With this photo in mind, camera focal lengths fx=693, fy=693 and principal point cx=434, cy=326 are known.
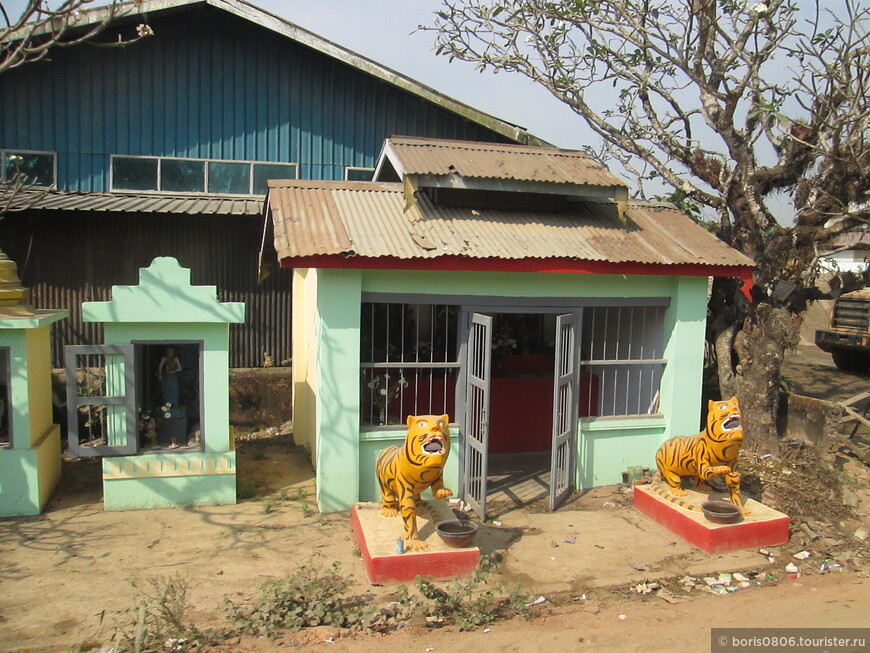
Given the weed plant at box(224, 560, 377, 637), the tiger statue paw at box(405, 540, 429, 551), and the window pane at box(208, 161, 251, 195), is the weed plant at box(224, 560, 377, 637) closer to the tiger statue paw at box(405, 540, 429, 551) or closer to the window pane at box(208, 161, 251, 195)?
the tiger statue paw at box(405, 540, 429, 551)

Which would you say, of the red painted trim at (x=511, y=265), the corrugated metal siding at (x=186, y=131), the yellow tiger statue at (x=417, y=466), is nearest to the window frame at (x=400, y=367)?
the red painted trim at (x=511, y=265)

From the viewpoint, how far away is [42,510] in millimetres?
7344

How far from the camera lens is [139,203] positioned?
34.6ft

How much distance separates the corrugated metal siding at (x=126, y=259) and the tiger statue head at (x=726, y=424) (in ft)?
24.1

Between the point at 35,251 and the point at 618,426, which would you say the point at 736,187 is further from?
the point at 35,251

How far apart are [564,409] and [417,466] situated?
9.04 feet

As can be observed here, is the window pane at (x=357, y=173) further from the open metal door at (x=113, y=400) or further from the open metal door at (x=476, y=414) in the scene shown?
the open metal door at (x=113, y=400)

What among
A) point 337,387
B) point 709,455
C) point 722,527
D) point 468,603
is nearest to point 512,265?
point 337,387

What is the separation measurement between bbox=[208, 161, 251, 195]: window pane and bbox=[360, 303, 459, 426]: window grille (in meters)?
4.02

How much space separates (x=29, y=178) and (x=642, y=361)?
32.0ft

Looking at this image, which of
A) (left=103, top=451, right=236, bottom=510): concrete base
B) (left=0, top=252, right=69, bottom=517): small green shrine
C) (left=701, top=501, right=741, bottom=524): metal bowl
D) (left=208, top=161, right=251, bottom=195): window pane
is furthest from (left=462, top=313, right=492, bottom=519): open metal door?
(left=208, top=161, right=251, bottom=195): window pane

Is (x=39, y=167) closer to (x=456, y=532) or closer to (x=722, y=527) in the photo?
(x=456, y=532)

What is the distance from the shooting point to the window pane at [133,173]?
11438 millimetres

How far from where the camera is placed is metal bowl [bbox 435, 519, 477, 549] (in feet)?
19.9
